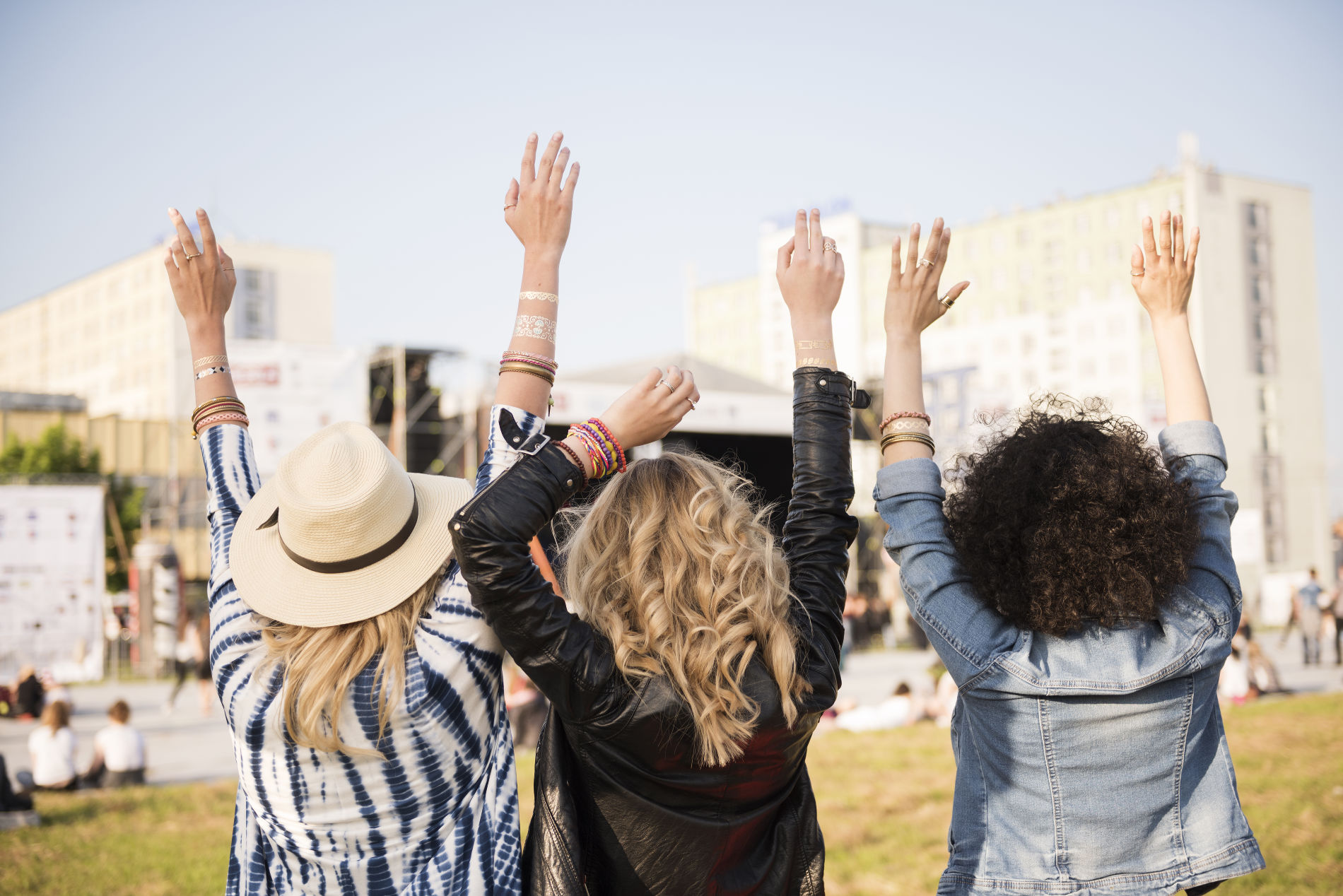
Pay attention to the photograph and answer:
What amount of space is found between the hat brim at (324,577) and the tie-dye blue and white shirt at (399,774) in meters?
0.05

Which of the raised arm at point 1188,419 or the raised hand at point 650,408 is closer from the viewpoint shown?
the raised hand at point 650,408

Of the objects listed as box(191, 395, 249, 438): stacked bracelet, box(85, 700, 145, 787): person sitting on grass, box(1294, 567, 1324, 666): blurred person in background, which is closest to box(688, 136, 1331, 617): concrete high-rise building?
box(1294, 567, 1324, 666): blurred person in background

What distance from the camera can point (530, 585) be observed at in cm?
150

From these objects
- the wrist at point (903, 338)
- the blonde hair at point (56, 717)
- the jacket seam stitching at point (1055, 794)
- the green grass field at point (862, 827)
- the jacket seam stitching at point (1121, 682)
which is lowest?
the green grass field at point (862, 827)

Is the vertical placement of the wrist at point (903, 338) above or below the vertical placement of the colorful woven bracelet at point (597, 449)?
above

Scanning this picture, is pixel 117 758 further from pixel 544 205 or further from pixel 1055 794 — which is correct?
pixel 1055 794

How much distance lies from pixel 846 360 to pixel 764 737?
6159 cm

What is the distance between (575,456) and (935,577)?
2.28ft

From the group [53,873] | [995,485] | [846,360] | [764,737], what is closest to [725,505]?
[764,737]

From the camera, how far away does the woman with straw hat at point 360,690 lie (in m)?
1.59

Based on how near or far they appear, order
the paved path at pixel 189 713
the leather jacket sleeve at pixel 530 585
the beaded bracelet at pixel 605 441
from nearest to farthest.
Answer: the leather jacket sleeve at pixel 530 585 < the beaded bracelet at pixel 605 441 < the paved path at pixel 189 713

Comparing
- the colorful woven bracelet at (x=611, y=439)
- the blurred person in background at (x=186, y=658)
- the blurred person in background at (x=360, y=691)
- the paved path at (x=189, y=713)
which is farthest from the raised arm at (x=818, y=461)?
the blurred person in background at (x=186, y=658)

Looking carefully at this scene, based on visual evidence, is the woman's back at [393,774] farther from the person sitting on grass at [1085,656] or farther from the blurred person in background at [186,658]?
Result: the blurred person in background at [186,658]

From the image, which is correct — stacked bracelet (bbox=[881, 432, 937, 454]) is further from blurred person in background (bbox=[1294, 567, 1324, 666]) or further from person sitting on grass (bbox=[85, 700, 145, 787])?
blurred person in background (bbox=[1294, 567, 1324, 666])
